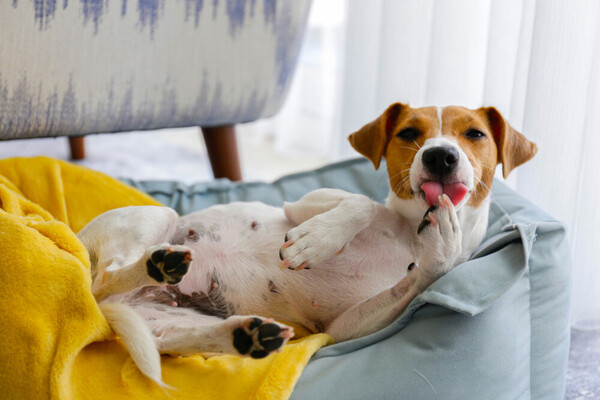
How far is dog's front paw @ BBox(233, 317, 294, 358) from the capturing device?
Result: 4.14 feet

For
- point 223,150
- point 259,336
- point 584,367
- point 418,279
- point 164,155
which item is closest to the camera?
point 259,336

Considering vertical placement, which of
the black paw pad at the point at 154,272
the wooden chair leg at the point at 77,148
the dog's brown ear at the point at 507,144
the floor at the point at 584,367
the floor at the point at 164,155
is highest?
the dog's brown ear at the point at 507,144

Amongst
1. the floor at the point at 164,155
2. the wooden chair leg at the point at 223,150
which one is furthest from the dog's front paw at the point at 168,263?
the floor at the point at 164,155

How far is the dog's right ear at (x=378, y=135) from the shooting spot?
1711 mm

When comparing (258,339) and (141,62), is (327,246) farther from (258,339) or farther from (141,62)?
(141,62)

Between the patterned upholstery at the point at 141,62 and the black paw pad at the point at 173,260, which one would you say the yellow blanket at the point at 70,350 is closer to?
the black paw pad at the point at 173,260

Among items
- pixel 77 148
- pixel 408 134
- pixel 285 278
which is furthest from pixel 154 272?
pixel 77 148

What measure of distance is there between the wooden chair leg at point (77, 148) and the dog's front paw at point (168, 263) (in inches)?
99.9

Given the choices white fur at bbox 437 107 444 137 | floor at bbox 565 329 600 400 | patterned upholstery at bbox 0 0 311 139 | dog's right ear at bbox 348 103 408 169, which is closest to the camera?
white fur at bbox 437 107 444 137

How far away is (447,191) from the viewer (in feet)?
4.75

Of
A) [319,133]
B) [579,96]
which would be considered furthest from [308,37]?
[579,96]

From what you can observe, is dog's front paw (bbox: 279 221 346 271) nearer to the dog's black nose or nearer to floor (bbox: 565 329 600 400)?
the dog's black nose

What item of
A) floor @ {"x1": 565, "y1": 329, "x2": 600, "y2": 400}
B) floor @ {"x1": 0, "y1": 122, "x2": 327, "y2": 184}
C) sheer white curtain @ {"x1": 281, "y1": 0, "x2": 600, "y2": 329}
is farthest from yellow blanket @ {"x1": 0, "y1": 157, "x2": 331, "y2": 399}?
floor @ {"x1": 0, "y1": 122, "x2": 327, "y2": 184}

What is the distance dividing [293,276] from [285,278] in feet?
0.07
